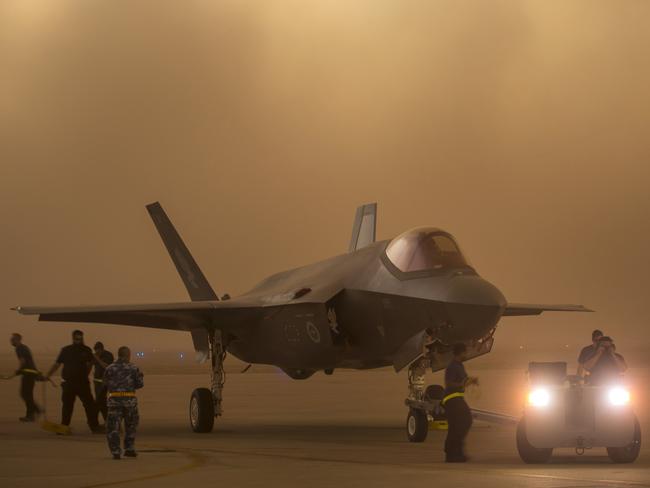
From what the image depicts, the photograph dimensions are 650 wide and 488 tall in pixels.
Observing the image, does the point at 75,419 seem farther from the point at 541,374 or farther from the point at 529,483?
the point at 529,483

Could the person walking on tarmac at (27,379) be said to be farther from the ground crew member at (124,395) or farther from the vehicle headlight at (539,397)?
the vehicle headlight at (539,397)

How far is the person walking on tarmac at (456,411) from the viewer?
14578 mm

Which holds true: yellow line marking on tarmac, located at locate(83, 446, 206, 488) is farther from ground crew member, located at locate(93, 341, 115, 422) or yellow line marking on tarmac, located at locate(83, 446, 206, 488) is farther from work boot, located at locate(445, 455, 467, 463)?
ground crew member, located at locate(93, 341, 115, 422)

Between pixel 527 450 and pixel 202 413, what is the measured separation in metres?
8.51

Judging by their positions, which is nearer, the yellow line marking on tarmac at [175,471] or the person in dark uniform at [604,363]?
the yellow line marking on tarmac at [175,471]

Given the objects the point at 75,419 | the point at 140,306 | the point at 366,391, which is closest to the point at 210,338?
the point at 140,306

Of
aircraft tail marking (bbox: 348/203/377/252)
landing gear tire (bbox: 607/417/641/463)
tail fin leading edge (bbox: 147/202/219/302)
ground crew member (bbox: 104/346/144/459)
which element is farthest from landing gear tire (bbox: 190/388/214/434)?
landing gear tire (bbox: 607/417/641/463)

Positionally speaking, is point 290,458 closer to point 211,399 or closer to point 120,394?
point 120,394

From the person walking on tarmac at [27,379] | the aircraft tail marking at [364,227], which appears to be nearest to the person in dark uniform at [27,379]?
the person walking on tarmac at [27,379]

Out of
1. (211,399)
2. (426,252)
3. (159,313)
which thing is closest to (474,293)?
(426,252)

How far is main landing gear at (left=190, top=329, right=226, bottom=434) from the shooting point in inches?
840

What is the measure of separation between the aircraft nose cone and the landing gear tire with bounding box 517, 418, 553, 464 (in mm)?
3402

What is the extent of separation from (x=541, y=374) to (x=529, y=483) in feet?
9.69

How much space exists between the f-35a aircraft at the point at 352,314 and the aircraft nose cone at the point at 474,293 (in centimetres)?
1
